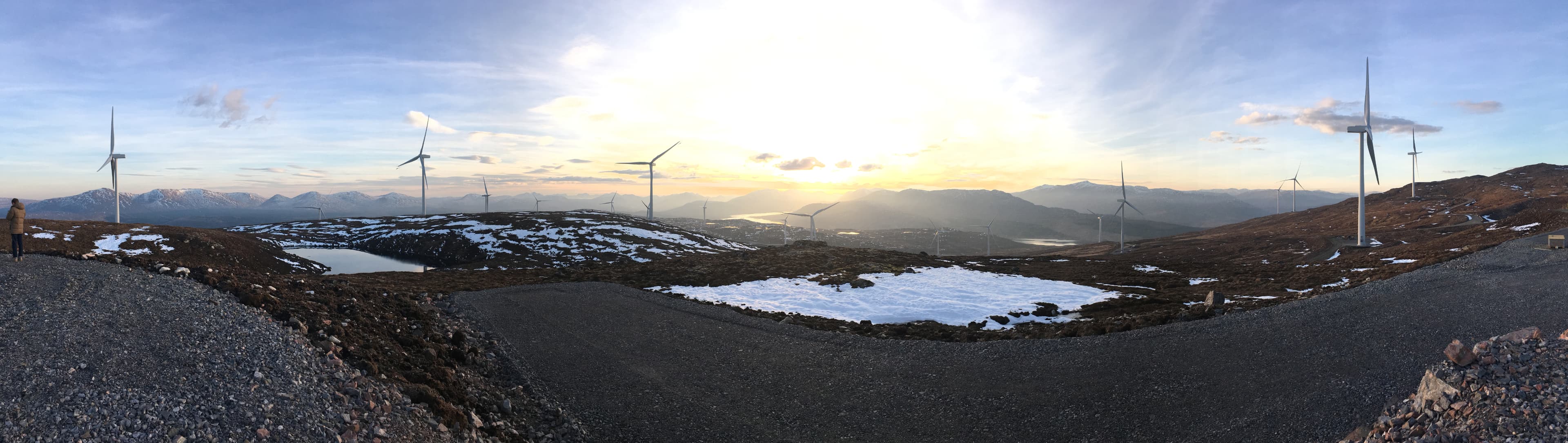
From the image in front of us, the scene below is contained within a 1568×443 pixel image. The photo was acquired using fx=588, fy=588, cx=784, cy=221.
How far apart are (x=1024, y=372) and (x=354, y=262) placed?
87019mm

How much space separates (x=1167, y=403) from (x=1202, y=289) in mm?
25799

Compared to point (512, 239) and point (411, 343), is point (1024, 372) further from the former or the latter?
point (512, 239)

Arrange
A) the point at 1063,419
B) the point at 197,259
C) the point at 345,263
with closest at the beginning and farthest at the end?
1. the point at 1063,419
2. the point at 197,259
3. the point at 345,263

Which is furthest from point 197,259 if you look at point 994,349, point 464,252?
point 994,349

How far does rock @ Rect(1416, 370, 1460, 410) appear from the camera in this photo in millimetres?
10773

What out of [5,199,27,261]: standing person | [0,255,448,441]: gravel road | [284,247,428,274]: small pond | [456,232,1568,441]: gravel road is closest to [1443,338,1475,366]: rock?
[456,232,1568,441]: gravel road

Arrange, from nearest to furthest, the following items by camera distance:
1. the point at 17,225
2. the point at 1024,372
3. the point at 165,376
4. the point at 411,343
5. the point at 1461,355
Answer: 1. the point at 165,376
2. the point at 1461,355
3. the point at 1024,372
4. the point at 411,343
5. the point at 17,225

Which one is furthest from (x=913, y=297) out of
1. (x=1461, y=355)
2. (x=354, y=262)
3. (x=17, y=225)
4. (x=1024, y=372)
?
(x=354, y=262)

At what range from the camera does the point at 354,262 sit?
76562 millimetres

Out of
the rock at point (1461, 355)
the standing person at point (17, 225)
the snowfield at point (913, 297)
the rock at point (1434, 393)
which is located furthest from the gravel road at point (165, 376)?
the rock at point (1461, 355)

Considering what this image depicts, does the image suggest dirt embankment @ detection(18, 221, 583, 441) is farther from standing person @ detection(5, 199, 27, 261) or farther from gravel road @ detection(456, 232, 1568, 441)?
gravel road @ detection(456, 232, 1568, 441)

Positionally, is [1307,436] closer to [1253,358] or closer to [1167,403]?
[1167,403]

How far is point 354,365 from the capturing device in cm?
1336

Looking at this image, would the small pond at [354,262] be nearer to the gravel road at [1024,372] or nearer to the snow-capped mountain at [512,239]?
the snow-capped mountain at [512,239]
